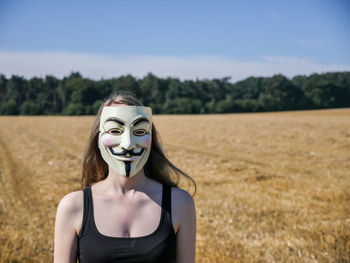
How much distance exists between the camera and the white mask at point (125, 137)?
2.46 m

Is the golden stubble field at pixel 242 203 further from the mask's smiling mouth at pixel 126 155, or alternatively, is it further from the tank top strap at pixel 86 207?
the tank top strap at pixel 86 207

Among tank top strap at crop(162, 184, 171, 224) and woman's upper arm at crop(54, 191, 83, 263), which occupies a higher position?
tank top strap at crop(162, 184, 171, 224)

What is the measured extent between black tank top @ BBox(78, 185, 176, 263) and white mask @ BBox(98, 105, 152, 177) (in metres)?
0.37

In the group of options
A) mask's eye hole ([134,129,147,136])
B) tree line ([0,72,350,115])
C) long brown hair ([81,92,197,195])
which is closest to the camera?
mask's eye hole ([134,129,147,136])

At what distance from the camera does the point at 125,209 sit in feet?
7.52

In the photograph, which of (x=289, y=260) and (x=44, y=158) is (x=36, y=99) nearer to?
(x=44, y=158)

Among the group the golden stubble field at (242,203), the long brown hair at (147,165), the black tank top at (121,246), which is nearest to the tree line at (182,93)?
the golden stubble field at (242,203)

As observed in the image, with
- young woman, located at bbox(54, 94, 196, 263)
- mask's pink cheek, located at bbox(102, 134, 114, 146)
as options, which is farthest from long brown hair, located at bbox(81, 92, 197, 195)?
mask's pink cheek, located at bbox(102, 134, 114, 146)

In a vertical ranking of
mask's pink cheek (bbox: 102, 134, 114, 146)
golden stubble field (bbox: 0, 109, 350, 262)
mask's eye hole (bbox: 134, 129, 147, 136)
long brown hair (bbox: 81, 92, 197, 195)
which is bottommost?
golden stubble field (bbox: 0, 109, 350, 262)

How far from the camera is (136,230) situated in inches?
86.9

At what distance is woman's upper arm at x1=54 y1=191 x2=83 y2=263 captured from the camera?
2199 mm

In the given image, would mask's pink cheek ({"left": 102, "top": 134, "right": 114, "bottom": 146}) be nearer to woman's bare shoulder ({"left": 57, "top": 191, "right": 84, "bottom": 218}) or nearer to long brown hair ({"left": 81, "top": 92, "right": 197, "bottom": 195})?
long brown hair ({"left": 81, "top": 92, "right": 197, "bottom": 195})

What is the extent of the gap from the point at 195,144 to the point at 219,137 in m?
2.53

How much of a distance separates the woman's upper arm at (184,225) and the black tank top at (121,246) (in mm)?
99
